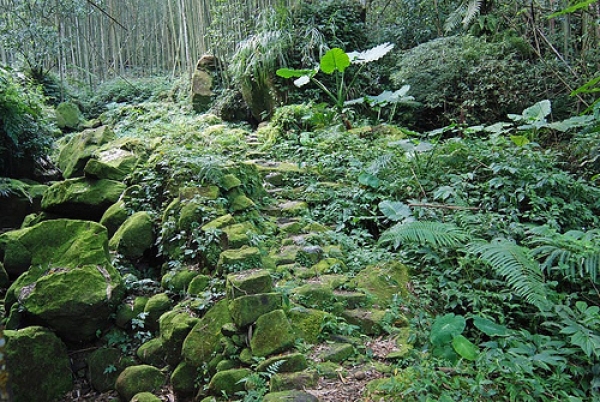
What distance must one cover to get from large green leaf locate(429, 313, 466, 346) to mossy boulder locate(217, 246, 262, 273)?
1266 millimetres

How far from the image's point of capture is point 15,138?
6.00m

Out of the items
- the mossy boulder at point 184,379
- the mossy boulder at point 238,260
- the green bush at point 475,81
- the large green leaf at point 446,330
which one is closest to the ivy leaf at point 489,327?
the large green leaf at point 446,330

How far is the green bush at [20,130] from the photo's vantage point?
594cm

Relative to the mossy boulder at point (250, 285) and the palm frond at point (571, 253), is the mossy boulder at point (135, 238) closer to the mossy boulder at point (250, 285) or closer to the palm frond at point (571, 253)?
the mossy boulder at point (250, 285)

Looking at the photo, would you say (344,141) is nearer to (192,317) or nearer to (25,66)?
(192,317)

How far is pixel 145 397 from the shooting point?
284 cm

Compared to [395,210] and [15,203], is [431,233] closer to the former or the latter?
[395,210]

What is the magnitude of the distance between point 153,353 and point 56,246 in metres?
1.46

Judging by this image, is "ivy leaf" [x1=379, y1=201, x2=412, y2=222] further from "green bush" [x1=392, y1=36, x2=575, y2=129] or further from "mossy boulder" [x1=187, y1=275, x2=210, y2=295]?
"green bush" [x1=392, y1=36, x2=575, y2=129]

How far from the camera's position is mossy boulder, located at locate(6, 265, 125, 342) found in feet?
11.2

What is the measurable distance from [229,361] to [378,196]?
2372 millimetres

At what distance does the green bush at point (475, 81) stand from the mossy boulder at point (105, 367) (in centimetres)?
461

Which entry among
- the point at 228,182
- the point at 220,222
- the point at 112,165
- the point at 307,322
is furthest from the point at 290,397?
the point at 112,165

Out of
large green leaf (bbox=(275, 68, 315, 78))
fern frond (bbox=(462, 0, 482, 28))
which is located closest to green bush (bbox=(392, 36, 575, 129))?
fern frond (bbox=(462, 0, 482, 28))
